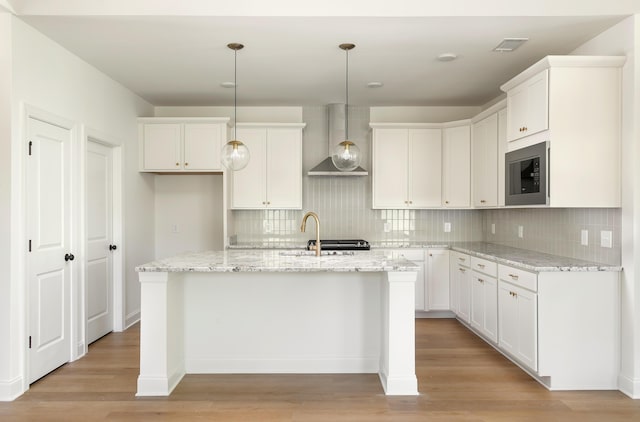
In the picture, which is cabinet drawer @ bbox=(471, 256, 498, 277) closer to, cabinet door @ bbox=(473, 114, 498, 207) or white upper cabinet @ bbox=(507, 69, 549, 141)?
cabinet door @ bbox=(473, 114, 498, 207)

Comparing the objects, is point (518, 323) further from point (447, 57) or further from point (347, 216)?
point (347, 216)

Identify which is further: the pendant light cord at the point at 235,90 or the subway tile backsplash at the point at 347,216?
the subway tile backsplash at the point at 347,216

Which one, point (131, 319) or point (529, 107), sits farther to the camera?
point (131, 319)

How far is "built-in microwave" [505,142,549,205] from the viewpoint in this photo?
131 inches

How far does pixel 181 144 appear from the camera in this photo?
5.36m

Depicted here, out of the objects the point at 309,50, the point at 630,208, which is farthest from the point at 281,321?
the point at 630,208

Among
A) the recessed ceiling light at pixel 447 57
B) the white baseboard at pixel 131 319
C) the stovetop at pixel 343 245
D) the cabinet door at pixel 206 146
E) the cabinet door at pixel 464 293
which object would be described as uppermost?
the recessed ceiling light at pixel 447 57

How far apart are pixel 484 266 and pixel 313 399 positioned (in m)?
2.08

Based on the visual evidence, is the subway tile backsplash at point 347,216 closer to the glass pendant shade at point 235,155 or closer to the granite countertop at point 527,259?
the granite countertop at point 527,259

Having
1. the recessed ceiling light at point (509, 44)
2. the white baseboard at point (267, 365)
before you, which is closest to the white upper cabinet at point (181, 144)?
the white baseboard at point (267, 365)

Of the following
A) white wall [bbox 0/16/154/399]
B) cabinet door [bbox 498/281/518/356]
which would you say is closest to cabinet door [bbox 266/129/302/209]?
white wall [bbox 0/16/154/399]

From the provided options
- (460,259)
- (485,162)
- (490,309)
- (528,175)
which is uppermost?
(485,162)

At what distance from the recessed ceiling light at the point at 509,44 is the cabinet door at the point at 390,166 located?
1.91 metres

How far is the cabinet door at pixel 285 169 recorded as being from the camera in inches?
218
